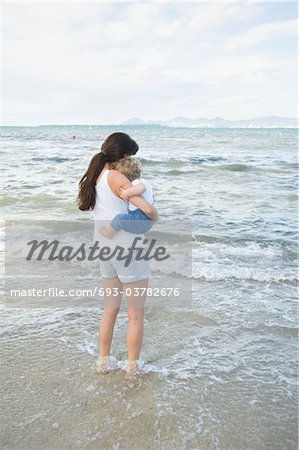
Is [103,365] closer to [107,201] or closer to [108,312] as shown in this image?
[108,312]

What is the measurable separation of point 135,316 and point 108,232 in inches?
30.9

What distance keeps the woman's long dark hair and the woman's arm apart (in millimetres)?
143

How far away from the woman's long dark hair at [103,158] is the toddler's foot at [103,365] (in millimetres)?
1397

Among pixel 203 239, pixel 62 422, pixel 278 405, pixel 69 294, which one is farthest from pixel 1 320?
pixel 203 239

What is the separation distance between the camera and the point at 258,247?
8359mm

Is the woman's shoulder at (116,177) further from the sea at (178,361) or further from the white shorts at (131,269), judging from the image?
the sea at (178,361)

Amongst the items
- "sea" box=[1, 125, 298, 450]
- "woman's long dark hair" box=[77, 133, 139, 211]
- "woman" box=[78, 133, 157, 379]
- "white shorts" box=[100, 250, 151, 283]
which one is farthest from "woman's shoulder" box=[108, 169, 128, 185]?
"sea" box=[1, 125, 298, 450]

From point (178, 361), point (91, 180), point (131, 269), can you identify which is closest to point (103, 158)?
point (91, 180)

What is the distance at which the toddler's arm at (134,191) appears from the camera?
11.2 feet

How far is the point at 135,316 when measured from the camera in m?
3.80

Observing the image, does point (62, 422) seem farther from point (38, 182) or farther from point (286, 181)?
point (286, 181)

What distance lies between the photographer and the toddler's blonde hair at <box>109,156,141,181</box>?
140 inches

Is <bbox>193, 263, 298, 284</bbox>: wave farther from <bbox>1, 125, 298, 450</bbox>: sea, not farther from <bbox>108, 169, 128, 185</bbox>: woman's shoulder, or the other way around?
<bbox>108, 169, 128, 185</bbox>: woman's shoulder

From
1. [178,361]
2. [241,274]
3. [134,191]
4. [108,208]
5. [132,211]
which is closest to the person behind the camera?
[134,191]
